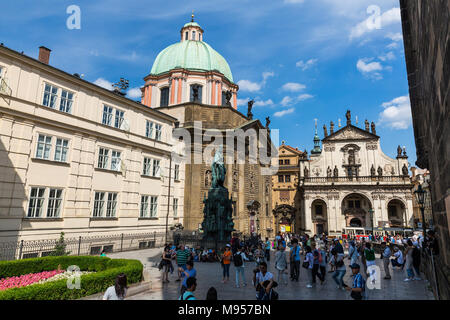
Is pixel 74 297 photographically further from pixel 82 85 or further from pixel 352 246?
pixel 82 85

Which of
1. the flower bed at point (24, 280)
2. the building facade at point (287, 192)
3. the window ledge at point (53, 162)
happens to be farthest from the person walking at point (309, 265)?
the building facade at point (287, 192)

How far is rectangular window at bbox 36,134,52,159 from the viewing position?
705 inches

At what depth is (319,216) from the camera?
50.5 metres

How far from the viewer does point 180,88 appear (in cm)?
3650

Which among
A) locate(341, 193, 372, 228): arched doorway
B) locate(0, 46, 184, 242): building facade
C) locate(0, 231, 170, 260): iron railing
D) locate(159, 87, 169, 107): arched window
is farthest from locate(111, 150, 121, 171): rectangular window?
locate(341, 193, 372, 228): arched doorway

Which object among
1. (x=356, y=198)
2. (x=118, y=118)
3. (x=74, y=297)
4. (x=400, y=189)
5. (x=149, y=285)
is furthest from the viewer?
(x=356, y=198)

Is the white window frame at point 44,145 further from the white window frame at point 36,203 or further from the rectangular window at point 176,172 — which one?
the rectangular window at point 176,172

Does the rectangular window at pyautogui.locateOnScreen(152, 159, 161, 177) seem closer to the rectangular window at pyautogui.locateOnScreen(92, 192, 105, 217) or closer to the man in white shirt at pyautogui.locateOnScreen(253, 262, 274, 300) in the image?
the rectangular window at pyautogui.locateOnScreen(92, 192, 105, 217)

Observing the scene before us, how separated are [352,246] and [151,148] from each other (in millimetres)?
19518

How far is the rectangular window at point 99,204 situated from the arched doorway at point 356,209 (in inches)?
1644

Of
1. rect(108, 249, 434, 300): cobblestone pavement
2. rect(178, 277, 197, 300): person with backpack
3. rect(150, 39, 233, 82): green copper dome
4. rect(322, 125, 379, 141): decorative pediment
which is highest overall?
rect(150, 39, 233, 82): green copper dome

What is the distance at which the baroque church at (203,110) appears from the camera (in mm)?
31234

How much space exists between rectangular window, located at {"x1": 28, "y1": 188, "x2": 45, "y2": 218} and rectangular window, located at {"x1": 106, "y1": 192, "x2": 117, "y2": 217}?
16.3ft
